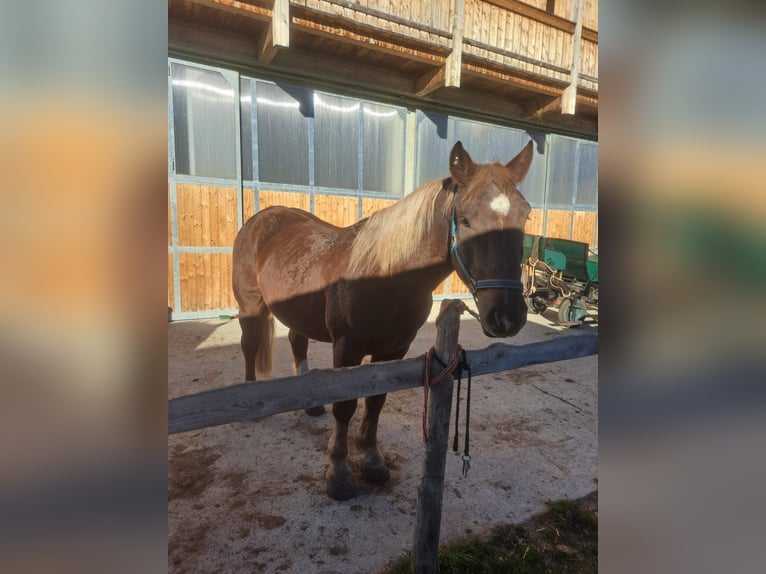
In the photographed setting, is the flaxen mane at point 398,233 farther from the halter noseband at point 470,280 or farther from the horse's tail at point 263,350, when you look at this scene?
the horse's tail at point 263,350

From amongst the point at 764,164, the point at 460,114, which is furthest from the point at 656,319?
the point at 460,114

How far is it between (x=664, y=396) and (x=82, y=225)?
2.54 ft

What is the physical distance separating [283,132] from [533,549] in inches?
251

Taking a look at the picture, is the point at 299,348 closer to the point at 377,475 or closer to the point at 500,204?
the point at 377,475

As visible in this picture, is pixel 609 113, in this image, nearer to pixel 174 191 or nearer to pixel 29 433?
pixel 29 433

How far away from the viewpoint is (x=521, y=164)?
1.81 metres

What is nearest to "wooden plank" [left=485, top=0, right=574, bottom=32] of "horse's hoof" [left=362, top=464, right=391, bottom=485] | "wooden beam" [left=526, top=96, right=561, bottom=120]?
"wooden beam" [left=526, top=96, right=561, bottom=120]

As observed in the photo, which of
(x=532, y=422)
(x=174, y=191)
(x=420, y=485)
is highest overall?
(x=174, y=191)

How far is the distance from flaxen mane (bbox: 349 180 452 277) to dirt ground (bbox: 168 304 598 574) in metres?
1.04

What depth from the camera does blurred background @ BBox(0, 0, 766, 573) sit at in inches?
14.0

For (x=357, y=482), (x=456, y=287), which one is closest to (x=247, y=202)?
(x=456, y=287)

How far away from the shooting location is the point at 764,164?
17.7 inches

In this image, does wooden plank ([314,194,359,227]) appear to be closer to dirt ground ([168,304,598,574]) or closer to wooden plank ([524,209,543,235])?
dirt ground ([168,304,598,574])

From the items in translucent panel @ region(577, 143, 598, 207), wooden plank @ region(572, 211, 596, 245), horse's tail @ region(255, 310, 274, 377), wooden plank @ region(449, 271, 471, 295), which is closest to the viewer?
horse's tail @ region(255, 310, 274, 377)
